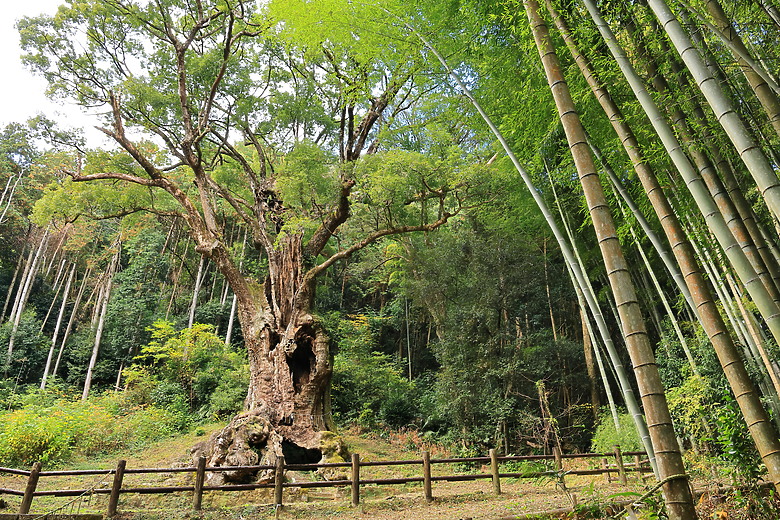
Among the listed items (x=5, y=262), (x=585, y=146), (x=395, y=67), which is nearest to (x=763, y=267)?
(x=585, y=146)

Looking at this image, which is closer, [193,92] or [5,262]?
[193,92]

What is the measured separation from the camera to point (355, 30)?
6.34 m

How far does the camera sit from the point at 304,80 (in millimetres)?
9195

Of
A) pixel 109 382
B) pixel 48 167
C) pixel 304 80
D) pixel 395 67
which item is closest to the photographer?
pixel 395 67

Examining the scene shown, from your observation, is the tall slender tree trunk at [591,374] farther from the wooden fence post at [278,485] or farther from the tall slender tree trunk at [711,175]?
the tall slender tree trunk at [711,175]

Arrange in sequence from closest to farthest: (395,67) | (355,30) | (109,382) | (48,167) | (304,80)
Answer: (355,30)
(395,67)
(304,80)
(109,382)
(48,167)

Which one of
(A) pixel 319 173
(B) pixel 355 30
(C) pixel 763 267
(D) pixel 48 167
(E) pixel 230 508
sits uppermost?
(D) pixel 48 167

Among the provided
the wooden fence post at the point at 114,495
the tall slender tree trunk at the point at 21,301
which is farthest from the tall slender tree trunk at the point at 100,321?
the wooden fence post at the point at 114,495

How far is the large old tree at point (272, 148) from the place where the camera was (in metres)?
6.96

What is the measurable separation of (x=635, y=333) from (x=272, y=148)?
8796 millimetres

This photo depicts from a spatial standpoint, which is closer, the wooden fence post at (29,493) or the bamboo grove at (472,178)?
the bamboo grove at (472,178)

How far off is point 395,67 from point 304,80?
104 inches

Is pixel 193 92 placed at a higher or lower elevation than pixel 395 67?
higher

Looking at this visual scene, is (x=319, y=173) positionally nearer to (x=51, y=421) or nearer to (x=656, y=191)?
(x=656, y=191)
